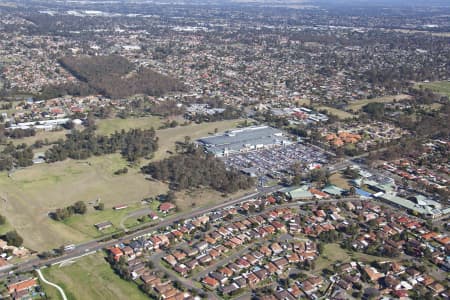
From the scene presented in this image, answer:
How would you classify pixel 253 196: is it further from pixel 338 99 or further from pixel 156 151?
pixel 338 99

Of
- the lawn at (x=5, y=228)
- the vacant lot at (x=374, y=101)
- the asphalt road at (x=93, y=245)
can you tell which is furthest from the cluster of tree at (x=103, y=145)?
the vacant lot at (x=374, y=101)

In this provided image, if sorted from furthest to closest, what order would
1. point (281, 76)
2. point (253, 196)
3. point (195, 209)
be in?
point (281, 76) < point (253, 196) < point (195, 209)

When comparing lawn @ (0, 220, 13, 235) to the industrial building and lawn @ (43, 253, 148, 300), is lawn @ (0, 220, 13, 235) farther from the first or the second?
the industrial building

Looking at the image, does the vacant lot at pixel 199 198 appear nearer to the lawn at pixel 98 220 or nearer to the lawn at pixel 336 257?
the lawn at pixel 98 220

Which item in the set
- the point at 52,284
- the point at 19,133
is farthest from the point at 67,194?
the point at 19,133

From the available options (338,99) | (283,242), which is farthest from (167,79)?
(283,242)

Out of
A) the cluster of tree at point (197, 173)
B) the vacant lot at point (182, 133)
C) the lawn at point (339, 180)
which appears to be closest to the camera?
the cluster of tree at point (197, 173)

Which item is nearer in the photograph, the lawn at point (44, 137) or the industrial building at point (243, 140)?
the industrial building at point (243, 140)
